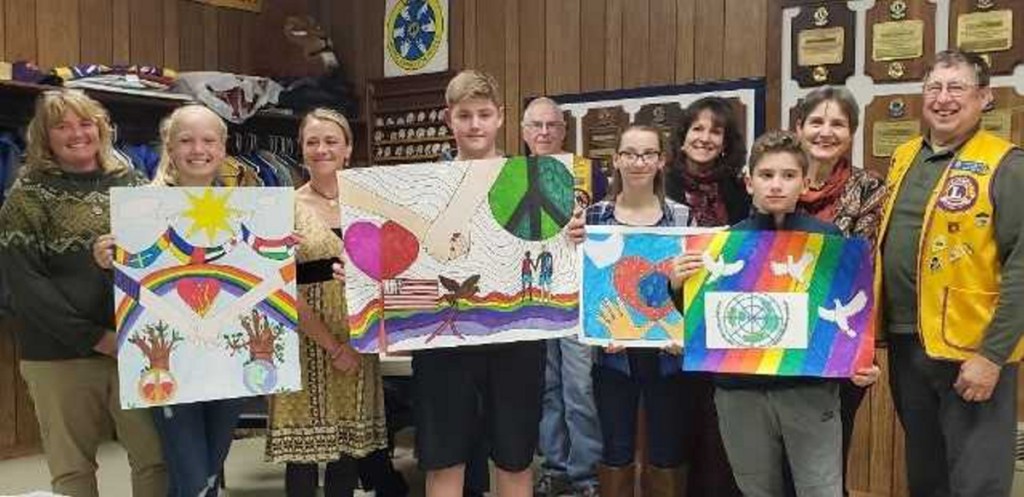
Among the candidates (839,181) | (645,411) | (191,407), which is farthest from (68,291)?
(839,181)

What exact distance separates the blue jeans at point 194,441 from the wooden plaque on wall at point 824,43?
110 inches

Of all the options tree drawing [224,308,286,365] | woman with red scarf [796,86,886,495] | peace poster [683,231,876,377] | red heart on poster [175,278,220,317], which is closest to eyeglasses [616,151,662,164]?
woman with red scarf [796,86,886,495]

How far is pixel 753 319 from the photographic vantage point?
2.25 meters

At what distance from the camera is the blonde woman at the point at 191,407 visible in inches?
91.1

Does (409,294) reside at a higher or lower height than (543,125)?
lower

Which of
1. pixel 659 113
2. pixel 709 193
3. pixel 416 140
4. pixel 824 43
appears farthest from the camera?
pixel 416 140

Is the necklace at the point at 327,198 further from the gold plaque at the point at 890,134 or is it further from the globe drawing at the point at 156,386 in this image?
the gold plaque at the point at 890,134

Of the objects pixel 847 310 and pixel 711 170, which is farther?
pixel 711 170

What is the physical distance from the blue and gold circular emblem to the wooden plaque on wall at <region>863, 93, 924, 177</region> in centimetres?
252

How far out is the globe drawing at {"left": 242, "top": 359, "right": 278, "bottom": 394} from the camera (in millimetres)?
2320

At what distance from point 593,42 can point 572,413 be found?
2141mm

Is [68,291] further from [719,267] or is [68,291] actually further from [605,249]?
[719,267]

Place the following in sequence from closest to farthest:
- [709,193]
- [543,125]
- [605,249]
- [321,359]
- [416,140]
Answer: [321,359] → [605,249] → [709,193] → [543,125] → [416,140]

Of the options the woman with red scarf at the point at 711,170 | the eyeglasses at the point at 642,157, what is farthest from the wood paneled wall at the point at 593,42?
the eyeglasses at the point at 642,157
